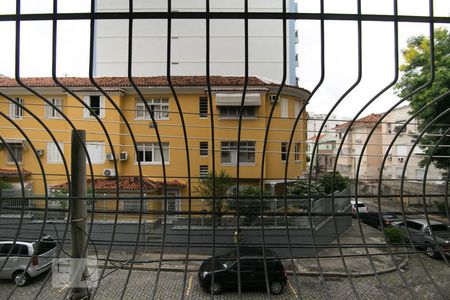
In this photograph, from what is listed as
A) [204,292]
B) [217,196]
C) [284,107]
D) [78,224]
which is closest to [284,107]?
[284,107]

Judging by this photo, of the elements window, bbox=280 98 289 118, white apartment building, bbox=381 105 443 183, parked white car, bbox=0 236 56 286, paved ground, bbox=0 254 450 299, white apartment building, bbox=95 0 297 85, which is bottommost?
paved ground, bbox=0 254 450 299

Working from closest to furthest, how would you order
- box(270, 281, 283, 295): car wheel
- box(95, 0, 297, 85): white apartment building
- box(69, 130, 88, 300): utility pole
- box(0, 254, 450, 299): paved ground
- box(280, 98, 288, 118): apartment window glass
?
box(95, 0, 297, 85): white apartment building
box(69, 130, 88, 300): utility pole
box(0, 254, 450, 299): paved ground
box(270, 281, 283, 295): car wheel
box(280, 98, 288, 118): apartment window glass

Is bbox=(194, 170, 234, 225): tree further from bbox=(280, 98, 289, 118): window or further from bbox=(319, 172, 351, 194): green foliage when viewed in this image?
bbox=(280, 98, 289, 118): window

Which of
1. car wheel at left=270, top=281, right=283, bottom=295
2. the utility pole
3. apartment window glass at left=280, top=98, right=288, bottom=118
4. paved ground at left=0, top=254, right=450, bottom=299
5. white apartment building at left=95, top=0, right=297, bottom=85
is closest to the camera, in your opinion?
white apartment building at left=95, top=0, right=297, bottom=85

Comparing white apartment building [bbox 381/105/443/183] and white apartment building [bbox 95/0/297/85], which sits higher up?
white apartment building [bbox 95/0/297/85]

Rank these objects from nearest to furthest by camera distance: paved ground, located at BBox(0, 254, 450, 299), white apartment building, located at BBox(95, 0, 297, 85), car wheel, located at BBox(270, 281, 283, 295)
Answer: white apartment building, located at BBox(95, 0, 297, 85) → paved ground, located at BBox(0, 254, 450, 299) → car wheel, located at BBox(270, 281, 283, 295)

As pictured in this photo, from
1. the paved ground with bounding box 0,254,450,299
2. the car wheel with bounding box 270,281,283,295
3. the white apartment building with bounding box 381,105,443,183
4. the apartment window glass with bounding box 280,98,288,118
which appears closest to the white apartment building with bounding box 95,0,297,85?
the white apartment building with bounding box 381,105,443,183

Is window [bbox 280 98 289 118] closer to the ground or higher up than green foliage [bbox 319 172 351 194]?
higher up

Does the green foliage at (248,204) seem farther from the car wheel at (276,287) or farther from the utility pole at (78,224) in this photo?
the car wheel at (276,287)

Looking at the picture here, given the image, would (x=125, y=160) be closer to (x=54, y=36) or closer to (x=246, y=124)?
(x=246, y=124)

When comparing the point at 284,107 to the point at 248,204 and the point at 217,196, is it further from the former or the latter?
the point at 217,196

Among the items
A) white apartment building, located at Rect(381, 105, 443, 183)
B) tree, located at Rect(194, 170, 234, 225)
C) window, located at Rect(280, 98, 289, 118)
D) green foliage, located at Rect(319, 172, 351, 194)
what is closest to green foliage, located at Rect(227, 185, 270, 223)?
tree, located at Rect(194, 170, 234, 225)

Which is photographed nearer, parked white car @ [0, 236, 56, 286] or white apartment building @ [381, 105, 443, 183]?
parked white car @ [0, 236, 56, 286]

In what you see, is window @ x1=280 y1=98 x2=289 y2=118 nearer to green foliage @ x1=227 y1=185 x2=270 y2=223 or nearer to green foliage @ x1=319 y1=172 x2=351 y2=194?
green foliage @ x1=319 y1=172 x2=351 y2=194
